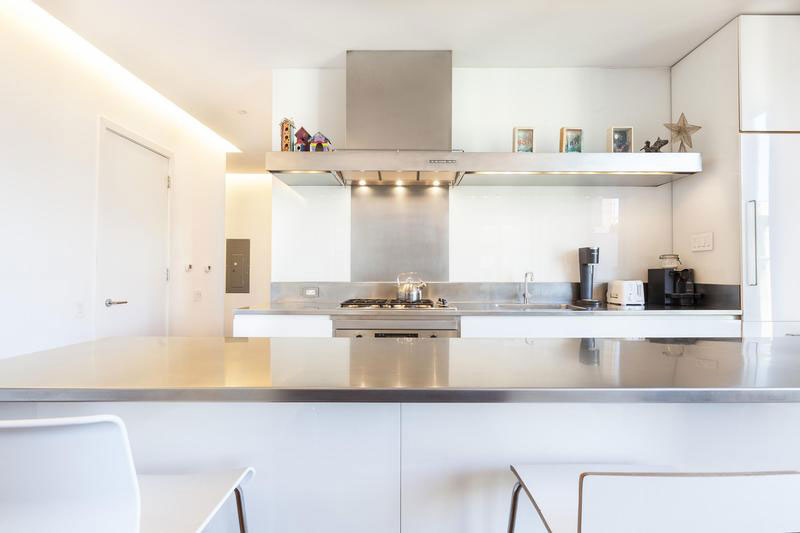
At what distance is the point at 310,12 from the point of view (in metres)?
2.35

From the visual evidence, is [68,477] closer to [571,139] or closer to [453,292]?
[453,292]

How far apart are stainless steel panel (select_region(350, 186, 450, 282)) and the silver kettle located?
0.04 m

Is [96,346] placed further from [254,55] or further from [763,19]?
[763,19]

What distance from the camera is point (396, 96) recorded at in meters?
2.77

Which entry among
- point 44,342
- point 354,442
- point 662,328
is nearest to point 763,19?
point 662,328

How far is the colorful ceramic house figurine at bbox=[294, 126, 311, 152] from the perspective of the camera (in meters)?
2.69

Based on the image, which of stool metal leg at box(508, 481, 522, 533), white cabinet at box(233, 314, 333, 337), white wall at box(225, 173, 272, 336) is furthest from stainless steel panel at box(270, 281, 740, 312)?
white wall at box(225, 173, 272, 336)

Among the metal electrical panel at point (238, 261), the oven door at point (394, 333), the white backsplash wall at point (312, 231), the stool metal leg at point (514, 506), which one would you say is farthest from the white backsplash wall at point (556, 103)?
the metal electrical panel at point (238, 261)

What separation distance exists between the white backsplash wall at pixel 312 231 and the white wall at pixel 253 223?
2954 mm

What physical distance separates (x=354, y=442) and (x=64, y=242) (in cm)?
261

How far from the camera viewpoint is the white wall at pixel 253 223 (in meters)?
5.86

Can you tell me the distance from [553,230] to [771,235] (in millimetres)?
1229

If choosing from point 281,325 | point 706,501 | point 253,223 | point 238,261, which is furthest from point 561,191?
point 238,261

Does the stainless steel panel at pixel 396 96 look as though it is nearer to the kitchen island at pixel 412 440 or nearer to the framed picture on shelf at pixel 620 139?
the framed picture on shelf at pixel 620 139
